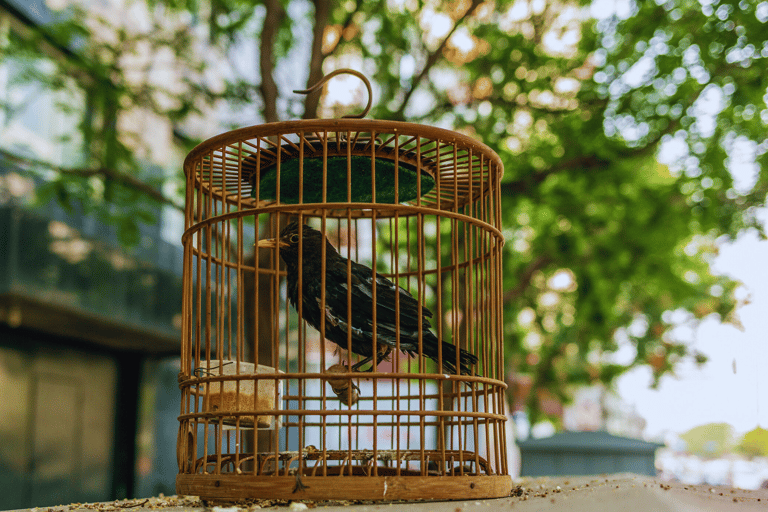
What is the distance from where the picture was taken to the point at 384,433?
48.5ft

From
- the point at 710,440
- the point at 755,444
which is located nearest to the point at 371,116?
the point at 755,444

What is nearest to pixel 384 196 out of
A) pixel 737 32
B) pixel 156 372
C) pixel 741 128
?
pixel 737 32

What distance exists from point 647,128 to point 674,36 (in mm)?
1005

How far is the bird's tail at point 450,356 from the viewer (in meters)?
2.92

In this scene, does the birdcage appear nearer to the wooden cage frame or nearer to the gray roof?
the wooden cage frame

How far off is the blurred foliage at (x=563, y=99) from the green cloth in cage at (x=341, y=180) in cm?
315

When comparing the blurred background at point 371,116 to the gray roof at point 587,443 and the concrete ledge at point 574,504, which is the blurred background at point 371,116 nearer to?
the gray roof at point 587,443

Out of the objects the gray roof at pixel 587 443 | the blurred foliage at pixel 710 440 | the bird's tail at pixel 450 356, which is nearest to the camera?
the bird's tail at pixel 450 356

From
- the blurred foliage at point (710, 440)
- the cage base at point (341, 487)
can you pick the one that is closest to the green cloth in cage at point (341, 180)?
the cage base at point (341, 487)

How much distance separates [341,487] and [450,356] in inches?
29.1

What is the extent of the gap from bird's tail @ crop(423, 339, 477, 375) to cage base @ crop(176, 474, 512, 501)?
0.47 meters

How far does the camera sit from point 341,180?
125 inches

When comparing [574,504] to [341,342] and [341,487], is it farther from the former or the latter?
[341,342]

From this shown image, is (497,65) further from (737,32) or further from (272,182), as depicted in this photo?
(272,182)
